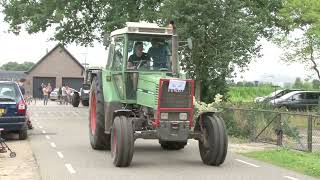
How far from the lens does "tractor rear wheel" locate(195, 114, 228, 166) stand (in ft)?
41.1

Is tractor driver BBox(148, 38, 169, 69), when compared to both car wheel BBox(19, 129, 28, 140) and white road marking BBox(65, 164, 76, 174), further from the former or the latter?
car wheel BBox(19, 129, 28, 140)

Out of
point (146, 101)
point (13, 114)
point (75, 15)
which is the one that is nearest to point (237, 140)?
point (146, 101)

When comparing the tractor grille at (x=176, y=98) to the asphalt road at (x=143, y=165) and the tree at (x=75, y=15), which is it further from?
the tree at (x=75, y=15)

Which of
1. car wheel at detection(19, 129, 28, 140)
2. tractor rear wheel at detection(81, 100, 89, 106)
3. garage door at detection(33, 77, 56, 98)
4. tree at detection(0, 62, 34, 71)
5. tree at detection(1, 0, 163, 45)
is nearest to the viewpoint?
car wheel at detection(19, 129, 28, 140)

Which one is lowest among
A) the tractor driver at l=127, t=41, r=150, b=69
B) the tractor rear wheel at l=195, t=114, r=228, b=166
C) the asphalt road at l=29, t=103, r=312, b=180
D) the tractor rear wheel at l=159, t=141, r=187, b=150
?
the asphalt road at l=29, t=103, r=312, b=180

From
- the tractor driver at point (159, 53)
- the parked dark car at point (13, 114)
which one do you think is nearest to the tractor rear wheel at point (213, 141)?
the tractor driver at point (159, 53)

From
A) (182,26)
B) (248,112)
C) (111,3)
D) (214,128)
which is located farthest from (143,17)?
(214,128)

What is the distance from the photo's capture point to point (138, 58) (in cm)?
1390

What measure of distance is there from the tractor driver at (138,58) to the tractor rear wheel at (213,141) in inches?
77.3

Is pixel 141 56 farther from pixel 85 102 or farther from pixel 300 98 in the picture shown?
pixel 300 98

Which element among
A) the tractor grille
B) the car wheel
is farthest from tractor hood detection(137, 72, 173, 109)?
the car wheel

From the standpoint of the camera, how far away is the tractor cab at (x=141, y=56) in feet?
45.0

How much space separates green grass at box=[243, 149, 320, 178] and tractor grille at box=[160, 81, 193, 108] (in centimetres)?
257

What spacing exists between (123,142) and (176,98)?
1.54 metres
